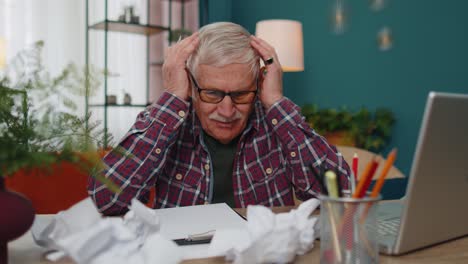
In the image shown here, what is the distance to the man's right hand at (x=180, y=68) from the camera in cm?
134

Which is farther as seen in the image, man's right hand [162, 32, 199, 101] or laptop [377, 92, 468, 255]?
man's right hand [162, 32, 199, 101]

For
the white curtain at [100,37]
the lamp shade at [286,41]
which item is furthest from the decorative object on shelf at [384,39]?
the white curtain at [100,37]

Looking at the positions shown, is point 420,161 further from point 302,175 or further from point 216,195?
point 216,195

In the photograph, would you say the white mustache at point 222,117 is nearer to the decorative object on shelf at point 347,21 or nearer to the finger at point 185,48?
the finger at point 185,48

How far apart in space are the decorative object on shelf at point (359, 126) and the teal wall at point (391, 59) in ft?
0.20

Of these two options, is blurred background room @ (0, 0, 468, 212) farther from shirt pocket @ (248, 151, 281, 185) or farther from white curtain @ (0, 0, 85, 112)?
shirt pocket @ (248, 151, 281, 185)

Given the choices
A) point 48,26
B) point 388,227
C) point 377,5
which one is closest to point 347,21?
point 377,5

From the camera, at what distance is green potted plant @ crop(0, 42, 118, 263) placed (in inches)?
23.4

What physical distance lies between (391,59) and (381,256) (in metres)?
2.43

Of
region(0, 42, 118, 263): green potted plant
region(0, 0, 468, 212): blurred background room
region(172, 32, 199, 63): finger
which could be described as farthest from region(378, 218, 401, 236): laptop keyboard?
region(0, 0, 468, 212): blurred background room

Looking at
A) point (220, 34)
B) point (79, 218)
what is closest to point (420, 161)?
point (79, 218)

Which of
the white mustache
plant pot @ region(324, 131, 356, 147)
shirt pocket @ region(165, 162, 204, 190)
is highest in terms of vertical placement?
the white mustache

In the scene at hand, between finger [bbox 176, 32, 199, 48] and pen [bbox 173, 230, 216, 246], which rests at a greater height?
finger [bbox 176, 32, 199, 48]

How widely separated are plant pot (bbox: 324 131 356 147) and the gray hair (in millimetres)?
1687
